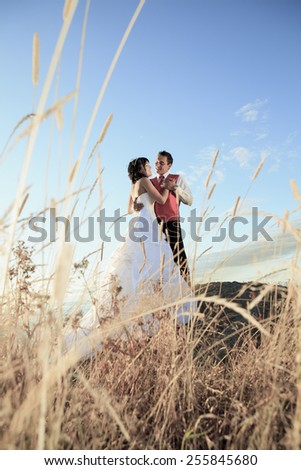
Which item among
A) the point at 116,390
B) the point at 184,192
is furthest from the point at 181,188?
the point at 116,390

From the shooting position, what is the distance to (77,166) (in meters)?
1.20

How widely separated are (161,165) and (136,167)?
1.83ft

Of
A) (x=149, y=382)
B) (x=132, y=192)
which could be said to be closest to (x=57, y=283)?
(x=149, y=382)

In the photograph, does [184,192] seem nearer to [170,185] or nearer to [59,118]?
[170,185]

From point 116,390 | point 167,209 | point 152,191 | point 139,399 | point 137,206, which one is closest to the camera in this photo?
point 139,399

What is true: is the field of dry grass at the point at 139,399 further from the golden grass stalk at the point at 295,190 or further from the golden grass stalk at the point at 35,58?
the golden grass stalk at the point at 35,58

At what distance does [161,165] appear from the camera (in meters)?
5.93

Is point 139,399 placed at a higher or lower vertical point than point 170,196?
lower

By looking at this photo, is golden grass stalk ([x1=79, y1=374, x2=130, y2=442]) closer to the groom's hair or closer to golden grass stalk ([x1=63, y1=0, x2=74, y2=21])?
golden grass stalk ([x1=63, y1=0, x2=74, y2=21])

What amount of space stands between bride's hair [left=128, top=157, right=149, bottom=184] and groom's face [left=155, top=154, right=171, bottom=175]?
394 millimetres

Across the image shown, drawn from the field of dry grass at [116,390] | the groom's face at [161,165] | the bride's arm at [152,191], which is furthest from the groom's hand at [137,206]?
A: the field of dry grass at [116,390]

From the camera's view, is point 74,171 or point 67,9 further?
point 74,171
